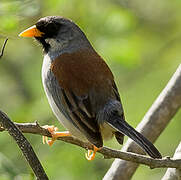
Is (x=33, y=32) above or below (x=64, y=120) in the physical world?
above

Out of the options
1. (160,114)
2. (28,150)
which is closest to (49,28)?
(160,114)

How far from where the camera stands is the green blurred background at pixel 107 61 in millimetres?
6043

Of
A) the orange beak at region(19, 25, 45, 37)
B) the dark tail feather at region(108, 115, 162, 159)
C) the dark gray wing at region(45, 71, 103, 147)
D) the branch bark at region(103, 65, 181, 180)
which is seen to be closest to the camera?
the dark tail feather at region(108, 115, 162, 159)

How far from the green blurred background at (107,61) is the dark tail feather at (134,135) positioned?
129 centimetres

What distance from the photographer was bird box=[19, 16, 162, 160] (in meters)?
4.30

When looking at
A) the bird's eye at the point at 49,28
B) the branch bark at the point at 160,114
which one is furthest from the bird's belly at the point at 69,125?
the bird's eye at the point at 49,28

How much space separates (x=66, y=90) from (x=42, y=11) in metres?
2.03

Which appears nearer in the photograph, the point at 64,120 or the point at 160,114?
the point at 64,120

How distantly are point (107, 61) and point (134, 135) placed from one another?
2.63 meters

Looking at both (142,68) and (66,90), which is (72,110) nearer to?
(66,90)

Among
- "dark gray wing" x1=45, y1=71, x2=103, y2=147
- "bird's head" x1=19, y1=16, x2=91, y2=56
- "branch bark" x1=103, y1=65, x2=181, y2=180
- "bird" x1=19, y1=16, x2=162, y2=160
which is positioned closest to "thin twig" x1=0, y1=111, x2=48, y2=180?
"bird" x1=19, y1=16, x2=162, y2=160

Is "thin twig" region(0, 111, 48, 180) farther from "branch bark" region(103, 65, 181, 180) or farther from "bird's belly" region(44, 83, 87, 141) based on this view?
"branch bark" region(103, 65, 181, 180)

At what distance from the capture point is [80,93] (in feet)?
14.5

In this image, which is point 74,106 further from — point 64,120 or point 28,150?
point 28,150
